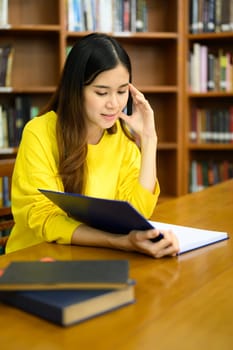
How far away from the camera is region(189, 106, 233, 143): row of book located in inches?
138

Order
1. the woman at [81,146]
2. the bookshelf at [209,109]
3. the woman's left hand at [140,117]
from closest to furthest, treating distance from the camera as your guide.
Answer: the woman at [81,146] → the woman's left hand at [140,117] → the bookshelf at [209,109]

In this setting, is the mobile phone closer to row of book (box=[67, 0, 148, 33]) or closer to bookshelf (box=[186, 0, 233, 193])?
row of book (box=[67, 0, 148, 33])

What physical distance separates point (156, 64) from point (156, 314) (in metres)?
2.96

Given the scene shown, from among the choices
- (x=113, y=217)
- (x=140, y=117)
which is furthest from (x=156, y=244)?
(x=140, y=117)

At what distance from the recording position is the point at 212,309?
0.84m

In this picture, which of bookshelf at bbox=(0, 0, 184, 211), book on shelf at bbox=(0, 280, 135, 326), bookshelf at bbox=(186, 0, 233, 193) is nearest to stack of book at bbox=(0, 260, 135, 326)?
book on shelf at bbox=(0, 280, 135, 326)

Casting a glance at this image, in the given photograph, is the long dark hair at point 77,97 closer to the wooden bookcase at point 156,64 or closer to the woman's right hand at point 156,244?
the woman's right hand at point 156,244

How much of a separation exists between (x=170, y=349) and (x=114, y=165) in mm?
935

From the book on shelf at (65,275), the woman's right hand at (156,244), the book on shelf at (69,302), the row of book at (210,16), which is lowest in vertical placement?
the woman's right hand at (156,244)

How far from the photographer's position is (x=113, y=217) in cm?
110

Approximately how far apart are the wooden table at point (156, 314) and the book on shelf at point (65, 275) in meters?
0.05

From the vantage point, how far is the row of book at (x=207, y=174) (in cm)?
361

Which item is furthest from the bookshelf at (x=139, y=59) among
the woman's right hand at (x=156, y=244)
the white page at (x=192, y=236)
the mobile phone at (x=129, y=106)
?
the woman's right hand at (x=156, y=244)

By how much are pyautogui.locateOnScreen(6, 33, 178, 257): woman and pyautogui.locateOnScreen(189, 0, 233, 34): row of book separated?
2011 millimetres
